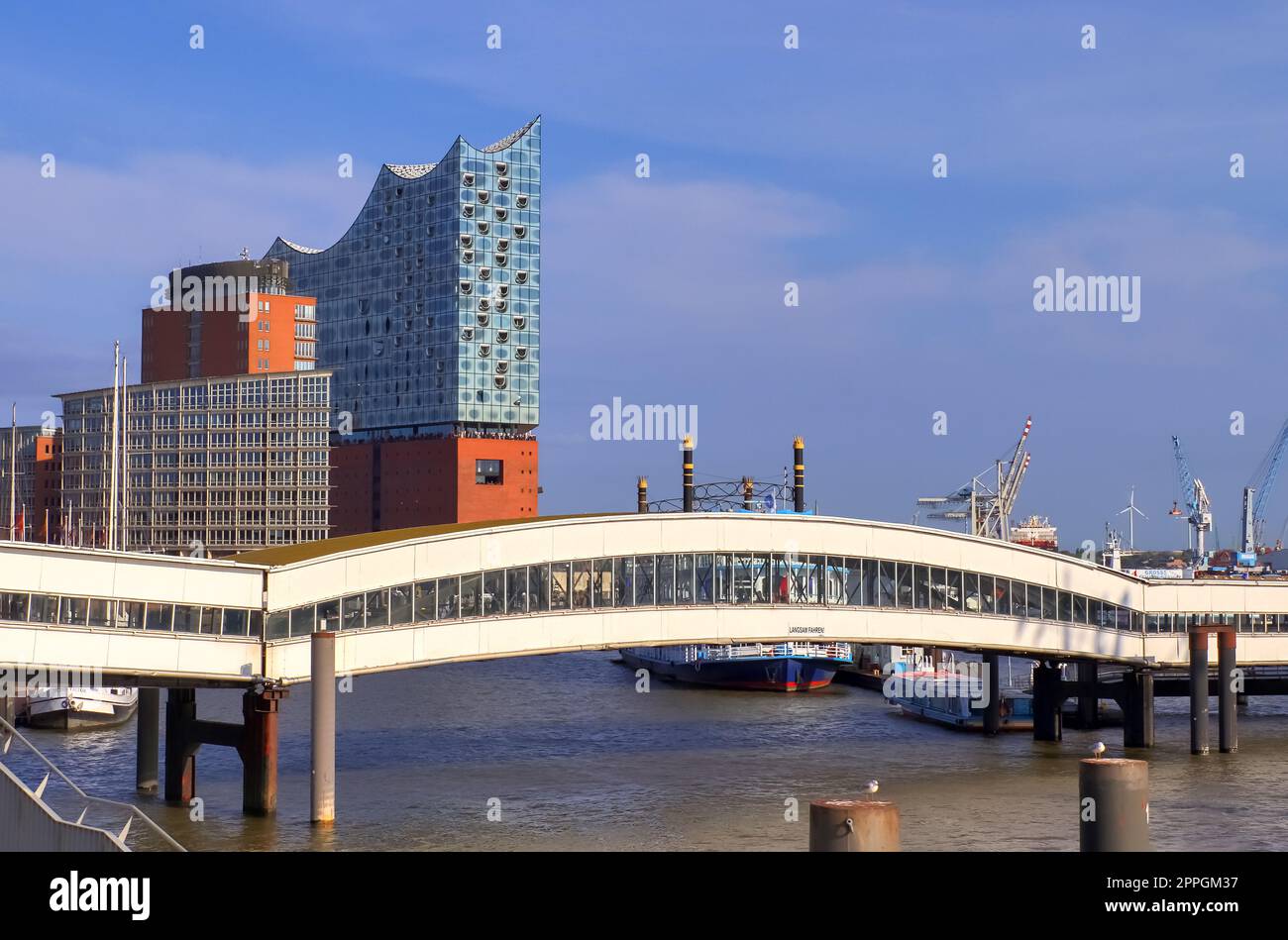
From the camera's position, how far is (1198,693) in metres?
68.6

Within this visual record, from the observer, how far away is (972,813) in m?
52.1

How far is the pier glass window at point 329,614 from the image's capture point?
5000cm

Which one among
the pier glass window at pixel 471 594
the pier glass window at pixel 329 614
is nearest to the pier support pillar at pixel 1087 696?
the pier glass window at pixel 471 594

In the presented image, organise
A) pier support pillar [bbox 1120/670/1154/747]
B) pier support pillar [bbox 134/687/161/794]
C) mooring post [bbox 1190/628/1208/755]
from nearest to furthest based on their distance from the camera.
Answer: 1. pier support pillar [bbox 134/687/161/794]
2. mooring post [bbox 1190/628/1208/755]
3. pier support pillar [bbox 1120/670/1154/747]

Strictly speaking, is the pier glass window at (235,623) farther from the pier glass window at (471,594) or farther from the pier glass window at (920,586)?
the pier glass window at (920,586)

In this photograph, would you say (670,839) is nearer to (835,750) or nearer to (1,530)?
(835,750)

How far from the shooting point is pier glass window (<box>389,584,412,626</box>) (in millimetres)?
51312

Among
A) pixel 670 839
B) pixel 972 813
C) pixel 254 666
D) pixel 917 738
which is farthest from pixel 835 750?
pixel 254 666

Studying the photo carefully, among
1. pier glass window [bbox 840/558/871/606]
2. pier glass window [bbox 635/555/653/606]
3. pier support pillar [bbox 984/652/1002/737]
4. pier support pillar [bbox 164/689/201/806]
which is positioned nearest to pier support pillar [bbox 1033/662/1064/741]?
pier support pillar [bbox 984/652/1002/737]

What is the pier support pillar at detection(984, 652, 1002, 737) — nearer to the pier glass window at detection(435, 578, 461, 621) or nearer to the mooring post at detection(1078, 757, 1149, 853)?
the pier glass window at detection(435, 578, 461, 621)

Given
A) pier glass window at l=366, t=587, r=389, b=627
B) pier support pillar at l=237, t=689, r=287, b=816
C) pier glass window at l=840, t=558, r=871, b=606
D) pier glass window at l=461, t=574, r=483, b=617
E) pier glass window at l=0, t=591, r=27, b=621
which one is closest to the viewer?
pier glass window at l=0, t=591, r=27, b=621

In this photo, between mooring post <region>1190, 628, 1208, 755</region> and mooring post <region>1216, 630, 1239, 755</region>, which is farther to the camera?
mooring post <region>1216, 630, 1239, 755</region>

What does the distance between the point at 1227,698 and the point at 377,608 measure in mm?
39757

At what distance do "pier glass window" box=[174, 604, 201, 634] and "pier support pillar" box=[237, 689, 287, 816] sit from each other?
3.06m
